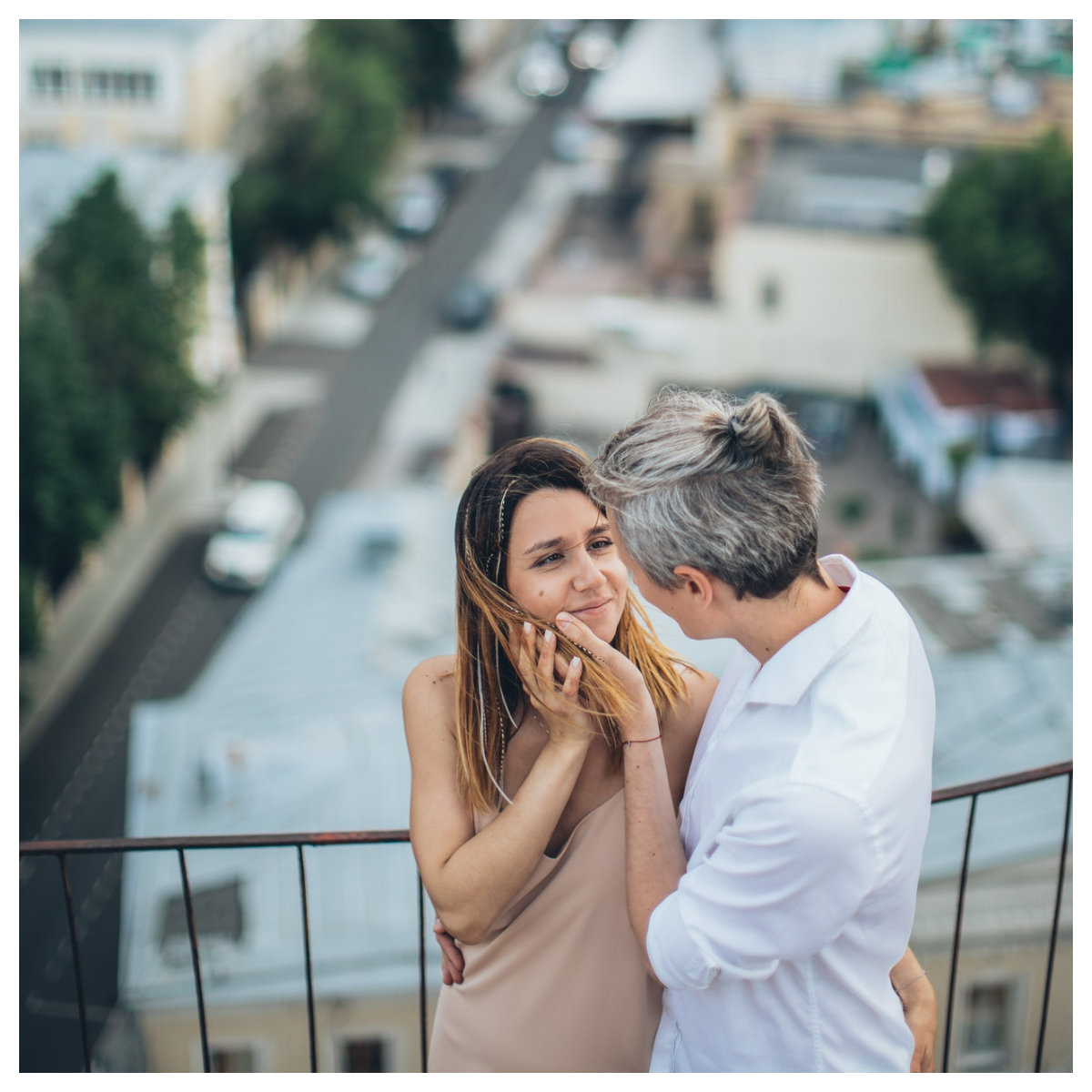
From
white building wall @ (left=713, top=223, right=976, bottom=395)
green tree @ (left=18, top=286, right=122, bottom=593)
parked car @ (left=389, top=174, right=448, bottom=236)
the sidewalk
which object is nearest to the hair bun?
green tree @ (left=18, top=286, right=122, bottom=593)

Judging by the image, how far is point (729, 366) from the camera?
28.5 meters

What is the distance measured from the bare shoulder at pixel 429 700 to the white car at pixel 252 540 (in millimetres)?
20337

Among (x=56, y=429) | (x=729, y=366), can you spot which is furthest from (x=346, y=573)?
(x=729, y=366)

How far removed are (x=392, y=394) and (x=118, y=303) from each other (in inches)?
357

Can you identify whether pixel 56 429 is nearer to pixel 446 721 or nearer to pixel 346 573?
pixel 346 573

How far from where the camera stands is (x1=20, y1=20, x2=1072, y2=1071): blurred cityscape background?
10.2 metres

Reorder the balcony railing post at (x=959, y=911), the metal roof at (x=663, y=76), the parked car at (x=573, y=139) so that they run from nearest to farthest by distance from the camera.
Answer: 1. the balcony railing post at (x=959, y=911)
2. the metal roof at (x=663, y=76)
3. the parked car at (x=573, y=139)

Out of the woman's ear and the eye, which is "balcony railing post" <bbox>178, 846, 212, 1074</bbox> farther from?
the woman's ear

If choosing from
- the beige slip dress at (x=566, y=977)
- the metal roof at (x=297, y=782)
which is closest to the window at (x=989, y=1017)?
the metal roof at (x=297, y=782)

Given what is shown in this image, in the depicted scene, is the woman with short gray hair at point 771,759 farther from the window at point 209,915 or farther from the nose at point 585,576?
the window at point 209,915

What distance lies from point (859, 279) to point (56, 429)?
53.7ft

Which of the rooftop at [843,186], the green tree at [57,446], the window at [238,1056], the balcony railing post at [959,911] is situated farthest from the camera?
the rooftop at [843,186]

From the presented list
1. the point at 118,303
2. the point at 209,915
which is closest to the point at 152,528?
the point at 118,303

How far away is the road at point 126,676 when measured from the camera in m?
14.8
